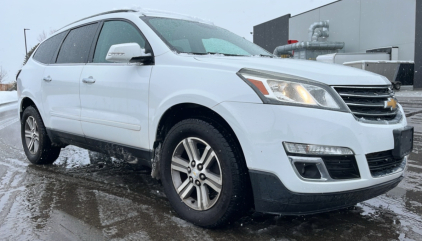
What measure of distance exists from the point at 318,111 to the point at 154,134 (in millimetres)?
1346

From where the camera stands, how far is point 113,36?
375 centimetres

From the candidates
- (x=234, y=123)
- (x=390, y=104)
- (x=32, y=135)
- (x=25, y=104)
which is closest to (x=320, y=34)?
(x=25, y=104)

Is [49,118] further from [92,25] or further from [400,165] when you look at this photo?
Result: [400,165]

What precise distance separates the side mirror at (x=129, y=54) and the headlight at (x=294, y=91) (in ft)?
3.50

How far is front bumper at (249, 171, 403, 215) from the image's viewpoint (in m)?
2.32

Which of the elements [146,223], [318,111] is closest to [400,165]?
[318,111]

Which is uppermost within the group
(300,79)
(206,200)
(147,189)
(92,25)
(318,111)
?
(92,25)

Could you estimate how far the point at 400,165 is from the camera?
274 cm

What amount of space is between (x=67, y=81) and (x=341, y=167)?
2.95 m

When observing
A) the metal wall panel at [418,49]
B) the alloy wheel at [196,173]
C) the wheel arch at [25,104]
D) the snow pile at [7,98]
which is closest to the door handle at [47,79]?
the wheel arch at [25,104]

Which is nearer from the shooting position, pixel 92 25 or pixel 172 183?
pixel 172 183

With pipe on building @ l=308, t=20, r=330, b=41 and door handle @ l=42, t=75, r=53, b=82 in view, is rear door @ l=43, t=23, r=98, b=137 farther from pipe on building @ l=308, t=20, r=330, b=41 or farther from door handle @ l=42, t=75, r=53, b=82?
pipe on building @ l=308, t=20, r=330, b=41

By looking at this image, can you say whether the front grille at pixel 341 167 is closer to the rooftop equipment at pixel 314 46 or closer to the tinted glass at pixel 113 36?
the tinted glass at pixel 113 36

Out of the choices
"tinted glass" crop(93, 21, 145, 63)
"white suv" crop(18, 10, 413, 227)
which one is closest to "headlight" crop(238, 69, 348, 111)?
"white suv" crop(18, 10, 413, 227)
